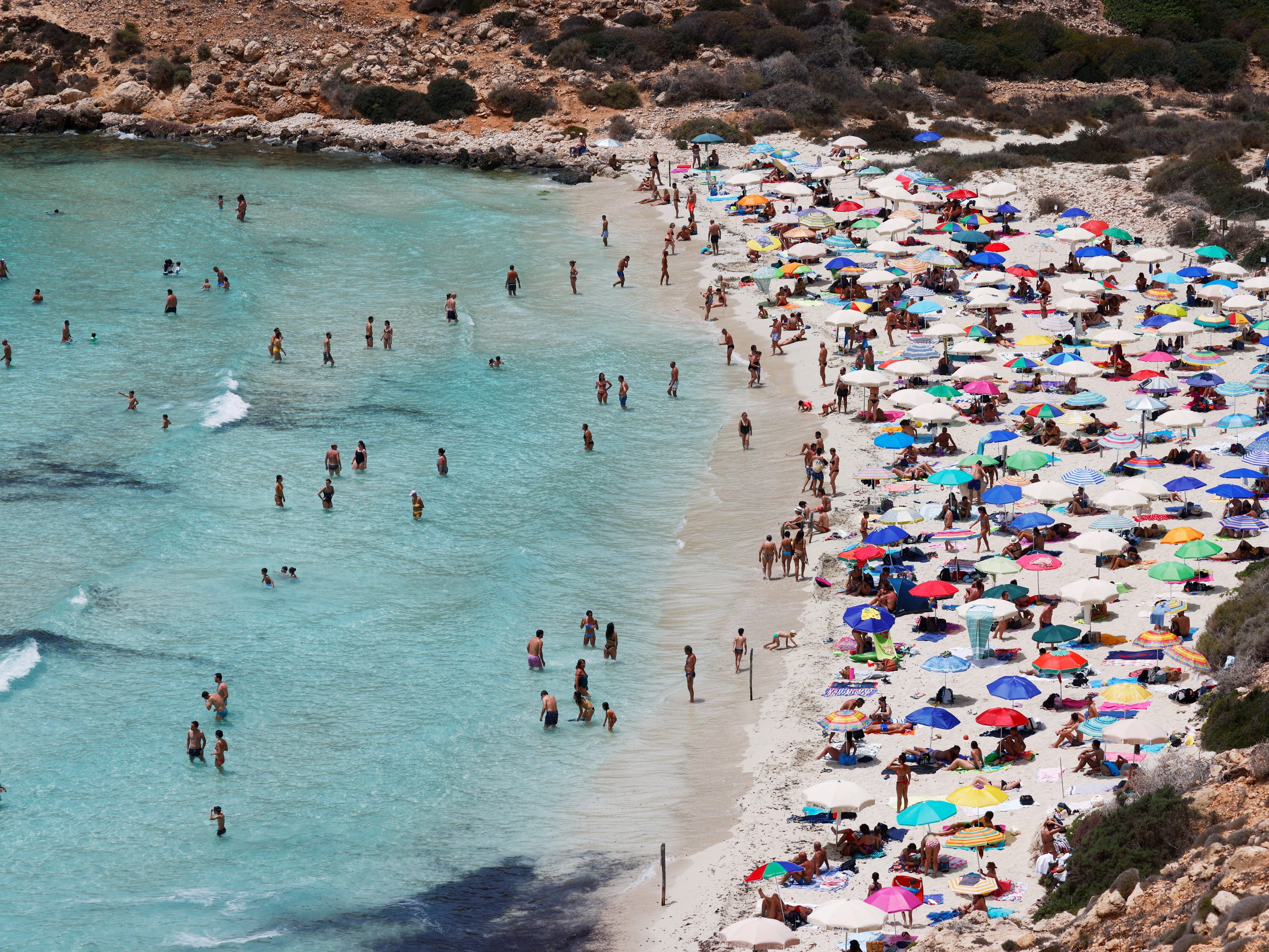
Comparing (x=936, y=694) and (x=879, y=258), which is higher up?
(x=879, y=258)

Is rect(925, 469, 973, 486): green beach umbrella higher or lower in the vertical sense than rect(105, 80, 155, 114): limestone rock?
lower

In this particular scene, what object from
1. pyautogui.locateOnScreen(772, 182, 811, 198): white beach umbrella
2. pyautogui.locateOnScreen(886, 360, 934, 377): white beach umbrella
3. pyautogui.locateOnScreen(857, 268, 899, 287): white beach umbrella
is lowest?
pyautogui.locateOnScreen(886, 360, 934, 377): white beach umbrella

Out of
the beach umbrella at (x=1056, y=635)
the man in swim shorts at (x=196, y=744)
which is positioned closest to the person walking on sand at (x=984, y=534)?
the beach umbrella at (x=1056, y=635)

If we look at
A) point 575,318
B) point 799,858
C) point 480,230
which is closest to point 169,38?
point 480,230

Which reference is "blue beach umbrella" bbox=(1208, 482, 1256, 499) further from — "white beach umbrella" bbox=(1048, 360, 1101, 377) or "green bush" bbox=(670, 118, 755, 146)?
"green bush" bbox=(670, 118, 755, 146)

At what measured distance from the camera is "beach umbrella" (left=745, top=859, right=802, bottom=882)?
18969mm

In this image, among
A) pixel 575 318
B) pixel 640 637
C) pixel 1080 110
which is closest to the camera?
pixel 640 637

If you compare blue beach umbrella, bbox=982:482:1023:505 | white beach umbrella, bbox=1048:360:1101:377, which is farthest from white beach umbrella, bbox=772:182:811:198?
blue beach umbrella, bbox=982:482:1023:505

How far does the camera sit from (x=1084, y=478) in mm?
29312

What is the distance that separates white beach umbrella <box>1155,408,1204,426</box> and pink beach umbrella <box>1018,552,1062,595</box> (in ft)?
19.5

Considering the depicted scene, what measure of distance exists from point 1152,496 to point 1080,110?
4025 cm

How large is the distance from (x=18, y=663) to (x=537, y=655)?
9312 mm

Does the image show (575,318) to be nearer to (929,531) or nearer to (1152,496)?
(929,531)

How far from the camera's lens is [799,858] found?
1906 cm
